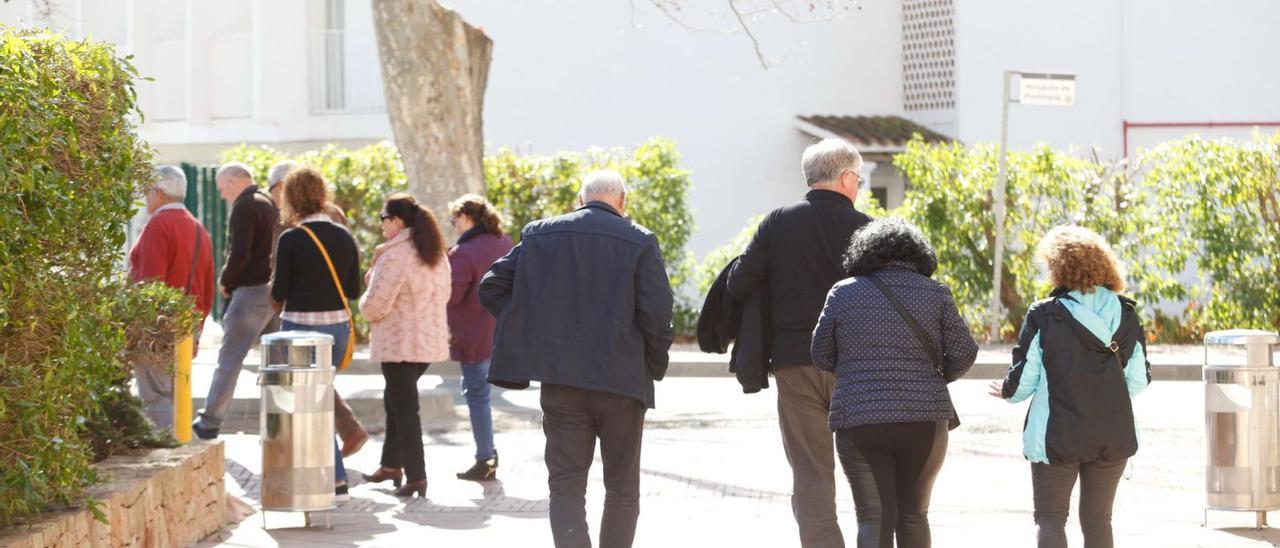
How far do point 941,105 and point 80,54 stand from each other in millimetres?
22329

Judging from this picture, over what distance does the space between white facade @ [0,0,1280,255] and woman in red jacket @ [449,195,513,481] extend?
1511 centimetres

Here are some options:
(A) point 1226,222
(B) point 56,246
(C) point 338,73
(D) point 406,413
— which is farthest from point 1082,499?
(C) point 338,73

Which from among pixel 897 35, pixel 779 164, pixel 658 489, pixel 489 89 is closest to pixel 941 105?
pixel 897 35

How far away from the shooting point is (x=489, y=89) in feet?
86.3

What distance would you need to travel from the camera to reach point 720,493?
31.8ft

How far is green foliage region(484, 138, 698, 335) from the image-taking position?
64.3 ft

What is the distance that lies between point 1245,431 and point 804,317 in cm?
266

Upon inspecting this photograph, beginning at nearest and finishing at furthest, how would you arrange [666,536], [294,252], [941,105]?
[666,536]
[294,252]
[941,105]

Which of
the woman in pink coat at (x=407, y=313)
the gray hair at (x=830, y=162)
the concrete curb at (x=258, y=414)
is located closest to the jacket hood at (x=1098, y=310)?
the gray hair at (x=830, y=162)

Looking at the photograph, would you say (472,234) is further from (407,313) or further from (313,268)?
(313,268)

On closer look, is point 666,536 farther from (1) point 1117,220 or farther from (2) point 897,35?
(2) point 897,35

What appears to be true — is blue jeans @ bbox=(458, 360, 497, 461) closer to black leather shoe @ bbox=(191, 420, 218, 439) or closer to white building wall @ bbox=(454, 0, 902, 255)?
black leather shoe @ bbox=(191, 420, 218, 439)

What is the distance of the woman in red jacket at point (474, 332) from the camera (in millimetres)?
9953

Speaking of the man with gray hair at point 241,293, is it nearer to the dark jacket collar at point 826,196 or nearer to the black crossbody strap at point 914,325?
the dark jacket collar at point 826,196
